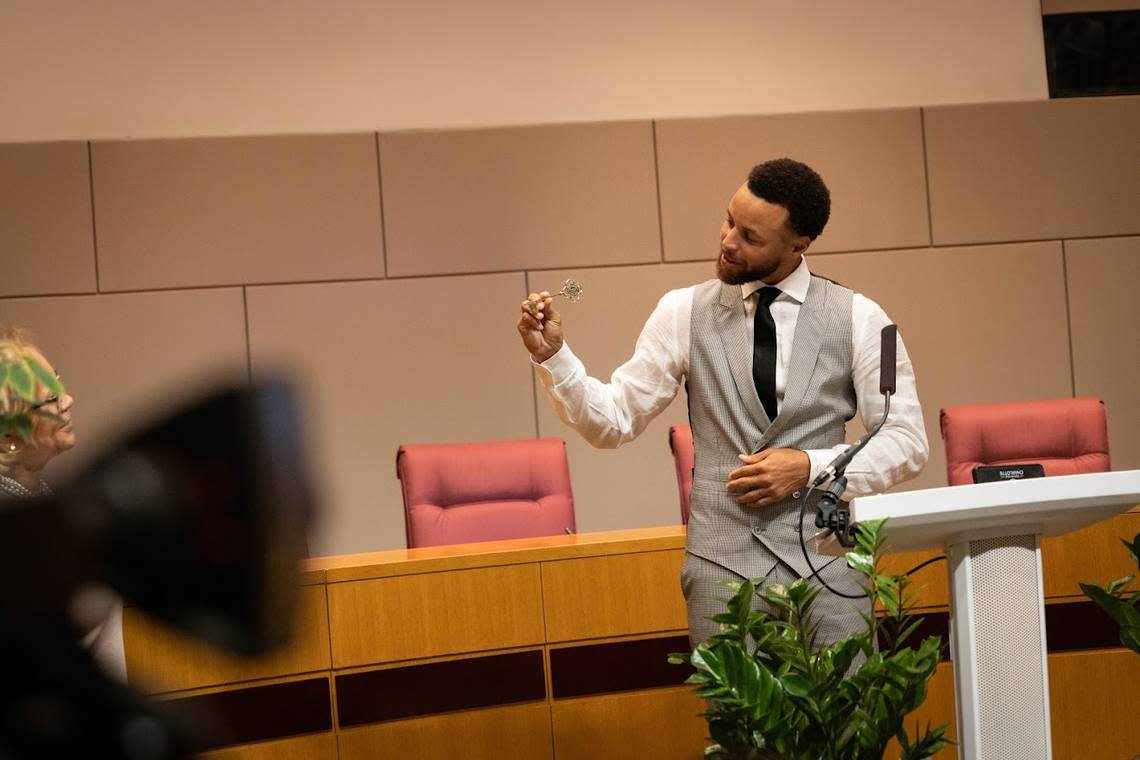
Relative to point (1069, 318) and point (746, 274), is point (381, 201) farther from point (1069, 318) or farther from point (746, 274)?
point (1069, 318)

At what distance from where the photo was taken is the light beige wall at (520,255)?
4.48 m

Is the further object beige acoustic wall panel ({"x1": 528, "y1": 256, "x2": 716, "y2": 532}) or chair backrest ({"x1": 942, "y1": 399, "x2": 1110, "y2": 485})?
beige acoustic wall panel ({"x1": 528, "y1": 256, "x2": 716, "y2": 532})

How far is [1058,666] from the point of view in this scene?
2957mm

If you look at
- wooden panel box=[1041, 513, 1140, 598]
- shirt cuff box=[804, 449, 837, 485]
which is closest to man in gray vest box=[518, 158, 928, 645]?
shirt cuff box=[804, 449, 837, 485]

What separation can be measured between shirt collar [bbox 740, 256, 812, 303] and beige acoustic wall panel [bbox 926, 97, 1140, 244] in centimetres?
290

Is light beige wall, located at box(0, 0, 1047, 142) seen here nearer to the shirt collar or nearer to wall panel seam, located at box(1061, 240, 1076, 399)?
wall panel seam, located at box(1061, 240, 1076, 399)

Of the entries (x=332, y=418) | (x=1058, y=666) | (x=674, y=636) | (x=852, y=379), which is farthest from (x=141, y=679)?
(x=332, y=418)

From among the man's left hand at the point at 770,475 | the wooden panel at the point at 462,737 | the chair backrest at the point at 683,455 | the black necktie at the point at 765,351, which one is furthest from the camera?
the chair backrest at the point at 683,455

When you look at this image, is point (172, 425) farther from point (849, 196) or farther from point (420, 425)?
point (849, 196)

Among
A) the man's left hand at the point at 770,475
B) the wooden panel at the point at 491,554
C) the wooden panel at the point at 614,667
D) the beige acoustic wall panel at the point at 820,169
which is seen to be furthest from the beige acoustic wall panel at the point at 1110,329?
the man's left hand at the point at 770,475

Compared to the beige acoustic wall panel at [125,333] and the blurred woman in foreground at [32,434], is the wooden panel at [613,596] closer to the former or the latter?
the beige acoustic wall panel at [125,333]

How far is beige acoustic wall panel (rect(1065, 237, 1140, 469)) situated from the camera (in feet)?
16.1

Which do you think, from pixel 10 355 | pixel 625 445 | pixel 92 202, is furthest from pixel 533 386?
pixel 10 355

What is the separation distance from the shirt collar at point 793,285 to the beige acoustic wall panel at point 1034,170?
2901 mm
